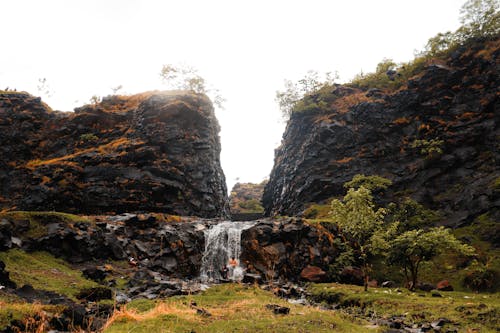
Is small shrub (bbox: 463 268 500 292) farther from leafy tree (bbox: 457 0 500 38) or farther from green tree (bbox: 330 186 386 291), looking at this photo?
leafy tree (bbox: 457 0 500 38)

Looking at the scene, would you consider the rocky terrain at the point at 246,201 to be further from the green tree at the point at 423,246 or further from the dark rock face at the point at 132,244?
the green tree at the point at 423,246

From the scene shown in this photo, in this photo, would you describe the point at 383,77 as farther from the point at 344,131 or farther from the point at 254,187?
the point at 254,187

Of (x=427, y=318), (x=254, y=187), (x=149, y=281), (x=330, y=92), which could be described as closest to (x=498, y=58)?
(x=330, y=92)

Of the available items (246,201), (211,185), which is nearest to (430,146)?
(211,185)

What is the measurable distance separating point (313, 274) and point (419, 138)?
31.5 m

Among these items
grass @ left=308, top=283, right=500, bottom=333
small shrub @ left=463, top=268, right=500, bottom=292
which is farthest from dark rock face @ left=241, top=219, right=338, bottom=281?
small shrub @ left=463, top=268, right=500, bottom=292

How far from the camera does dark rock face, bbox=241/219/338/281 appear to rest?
3155 centimetres

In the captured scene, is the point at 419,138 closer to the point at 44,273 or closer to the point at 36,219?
the point at 44,273

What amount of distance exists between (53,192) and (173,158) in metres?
17.9

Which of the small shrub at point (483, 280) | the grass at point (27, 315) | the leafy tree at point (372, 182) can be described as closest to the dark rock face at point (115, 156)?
the leafy tree at point (372, 182)

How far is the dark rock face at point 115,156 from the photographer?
46312 millimetres

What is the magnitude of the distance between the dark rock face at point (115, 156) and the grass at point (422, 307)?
30.4 meters

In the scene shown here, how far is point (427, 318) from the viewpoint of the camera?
15.1 metres

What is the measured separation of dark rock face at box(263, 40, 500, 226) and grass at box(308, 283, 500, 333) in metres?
19.9
